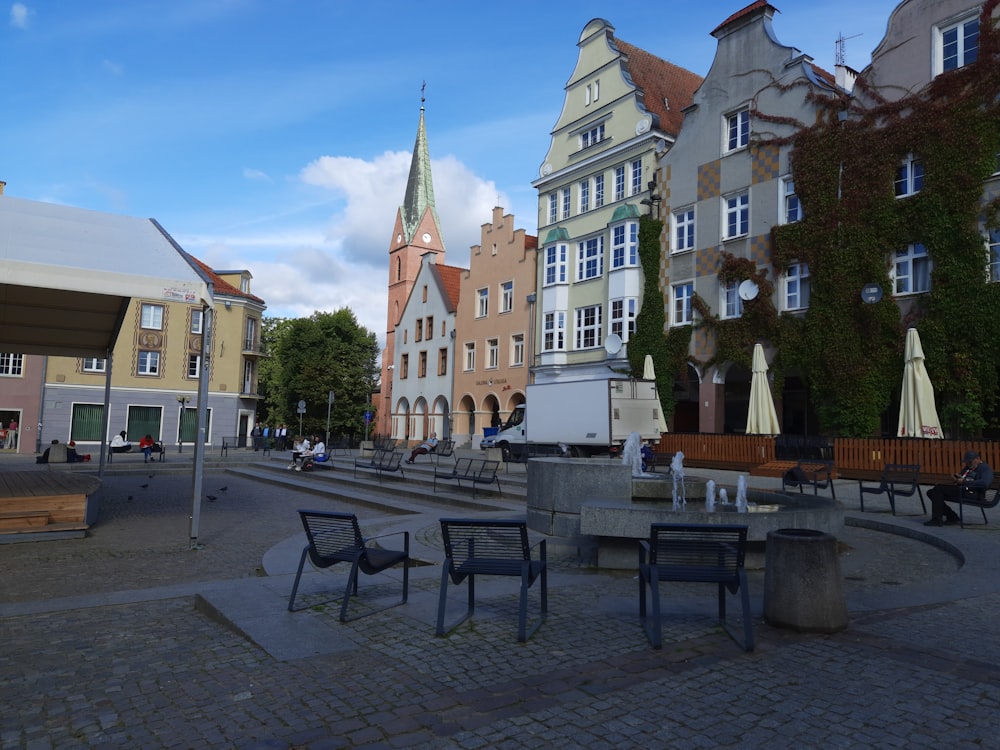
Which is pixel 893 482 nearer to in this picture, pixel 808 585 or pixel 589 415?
pixel 808 585

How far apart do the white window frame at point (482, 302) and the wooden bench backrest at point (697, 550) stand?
39.6 meters

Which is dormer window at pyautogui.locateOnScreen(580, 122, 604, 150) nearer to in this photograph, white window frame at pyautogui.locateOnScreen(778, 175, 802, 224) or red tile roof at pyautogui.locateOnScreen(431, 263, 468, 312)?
white window frame at pyautogui.locateOnScreen(778, 175, 802, 224)

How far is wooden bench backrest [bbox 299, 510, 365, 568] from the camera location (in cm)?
666

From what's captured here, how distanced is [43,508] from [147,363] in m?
41.7

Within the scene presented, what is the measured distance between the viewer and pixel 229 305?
175 feet

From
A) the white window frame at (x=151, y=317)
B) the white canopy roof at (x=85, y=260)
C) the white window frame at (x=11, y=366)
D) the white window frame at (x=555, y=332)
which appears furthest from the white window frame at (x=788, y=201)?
the white window frame at (x=11, y=366)

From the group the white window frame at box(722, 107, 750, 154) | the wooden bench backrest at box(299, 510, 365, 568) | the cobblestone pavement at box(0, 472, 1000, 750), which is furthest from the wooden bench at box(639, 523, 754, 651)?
the white window frame at box(722, 107, 750, 154)

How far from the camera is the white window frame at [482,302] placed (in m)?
45.3

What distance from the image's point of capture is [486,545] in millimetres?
6117

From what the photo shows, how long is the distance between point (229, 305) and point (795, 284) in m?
39.5

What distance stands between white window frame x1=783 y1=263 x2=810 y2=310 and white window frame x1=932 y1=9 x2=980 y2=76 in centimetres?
738

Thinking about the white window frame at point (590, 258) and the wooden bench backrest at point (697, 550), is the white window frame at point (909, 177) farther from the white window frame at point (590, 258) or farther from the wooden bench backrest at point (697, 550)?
the wooden bench backrest at point (697, 550)

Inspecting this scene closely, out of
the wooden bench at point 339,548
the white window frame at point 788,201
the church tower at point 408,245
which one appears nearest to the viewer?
the wooden bench at point 339,548

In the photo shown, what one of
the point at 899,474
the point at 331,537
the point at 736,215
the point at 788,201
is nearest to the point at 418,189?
the point at 736,215
